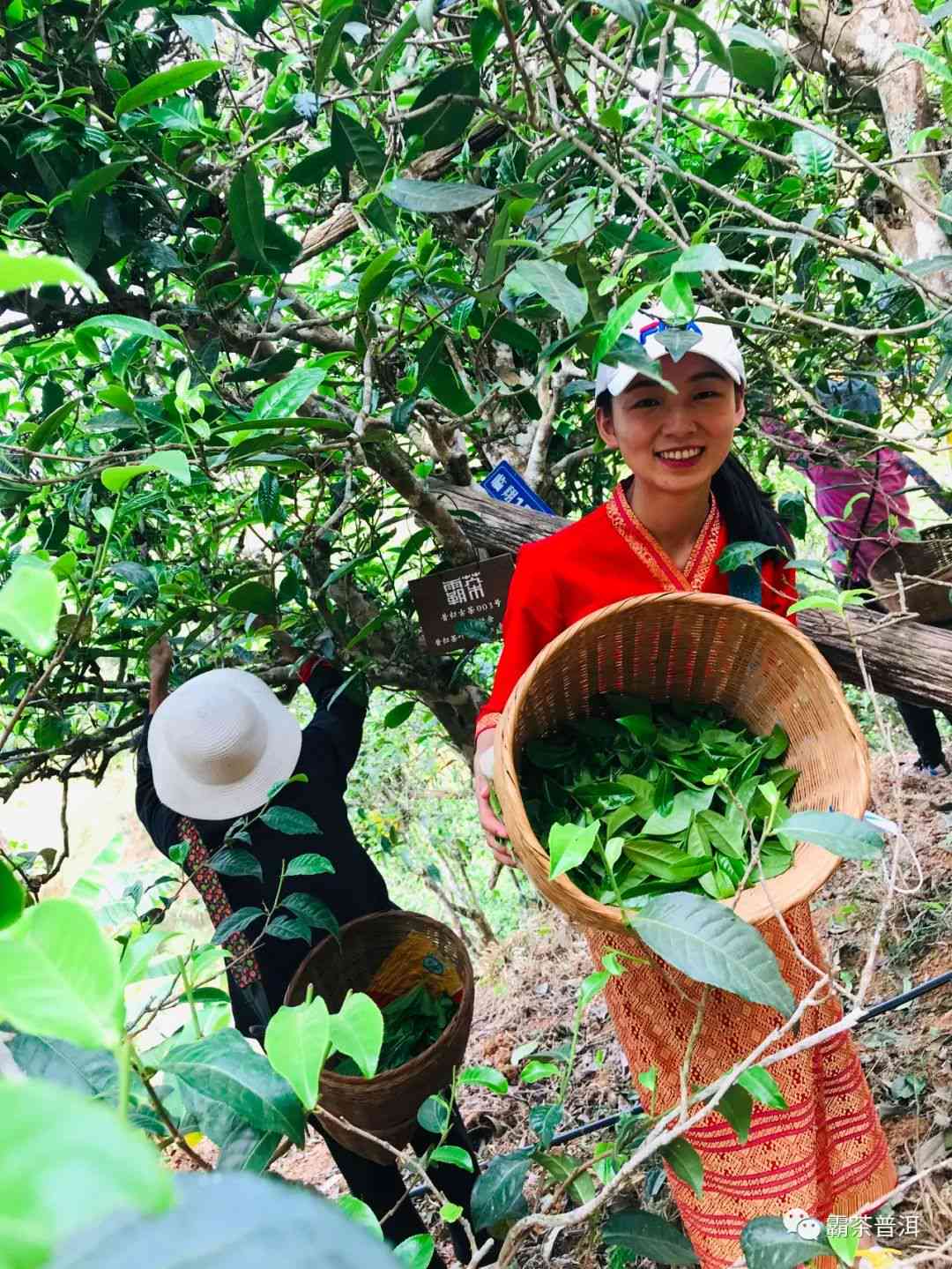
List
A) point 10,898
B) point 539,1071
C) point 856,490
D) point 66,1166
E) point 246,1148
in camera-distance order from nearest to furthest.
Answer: point 66,1166 → point 10,898 → point 246,1148 → point 539,1071 → point 856,490

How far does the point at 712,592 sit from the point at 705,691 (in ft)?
0.61

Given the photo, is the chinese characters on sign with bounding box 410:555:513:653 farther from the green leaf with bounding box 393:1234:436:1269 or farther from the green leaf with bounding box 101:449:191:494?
the green leaf with bounding box 393:1234:436:1269

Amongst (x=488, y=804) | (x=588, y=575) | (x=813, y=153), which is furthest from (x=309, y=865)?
(x=813, y=153)

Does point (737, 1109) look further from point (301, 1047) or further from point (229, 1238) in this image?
point (229, 1238)

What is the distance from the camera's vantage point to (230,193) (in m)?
1.08

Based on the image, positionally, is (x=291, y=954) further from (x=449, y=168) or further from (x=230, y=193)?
(x=449, y=168)

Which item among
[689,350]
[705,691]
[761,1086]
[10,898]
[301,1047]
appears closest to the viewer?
[10,898]

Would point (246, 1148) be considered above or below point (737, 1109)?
above

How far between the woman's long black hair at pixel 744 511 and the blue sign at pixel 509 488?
35cm

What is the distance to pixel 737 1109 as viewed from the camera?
0.88 meters

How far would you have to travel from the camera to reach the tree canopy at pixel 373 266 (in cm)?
97

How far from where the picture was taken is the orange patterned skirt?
1.22m

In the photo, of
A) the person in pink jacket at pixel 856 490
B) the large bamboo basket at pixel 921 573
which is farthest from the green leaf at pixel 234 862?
the large bamboo basket at pixel 921 573

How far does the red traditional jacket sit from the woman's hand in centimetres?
2
